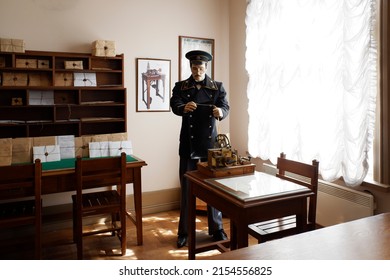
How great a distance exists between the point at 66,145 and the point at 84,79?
2.46 ft

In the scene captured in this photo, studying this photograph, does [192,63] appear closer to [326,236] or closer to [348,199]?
[348,199]

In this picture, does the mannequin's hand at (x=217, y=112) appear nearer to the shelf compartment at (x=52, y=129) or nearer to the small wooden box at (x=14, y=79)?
the shelf compartment at (x=52, y=129)

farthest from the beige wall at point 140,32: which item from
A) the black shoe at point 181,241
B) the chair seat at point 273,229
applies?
the chair seat at point 273,229

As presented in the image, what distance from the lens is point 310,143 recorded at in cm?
300

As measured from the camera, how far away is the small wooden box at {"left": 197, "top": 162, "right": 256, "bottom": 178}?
6.93 feet

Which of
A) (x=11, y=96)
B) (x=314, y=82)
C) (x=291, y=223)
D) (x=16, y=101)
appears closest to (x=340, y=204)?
(x=291, y=223)

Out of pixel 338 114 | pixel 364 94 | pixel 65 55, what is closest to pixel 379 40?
pixel 364 94

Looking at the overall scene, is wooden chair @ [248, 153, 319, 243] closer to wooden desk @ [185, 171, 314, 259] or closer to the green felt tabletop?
wooden desk @ [185, 171, 314, 259]

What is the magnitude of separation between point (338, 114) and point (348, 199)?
72 centimetres

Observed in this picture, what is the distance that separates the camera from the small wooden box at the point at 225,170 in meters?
2.11

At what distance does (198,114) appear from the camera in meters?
2.86

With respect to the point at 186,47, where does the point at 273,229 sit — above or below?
below

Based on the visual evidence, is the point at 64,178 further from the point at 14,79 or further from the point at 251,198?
the point at 251,198

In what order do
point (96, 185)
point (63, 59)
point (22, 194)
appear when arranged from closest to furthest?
1. point (22, 194)
2. point (96, 185)
3. point (63, 59)
